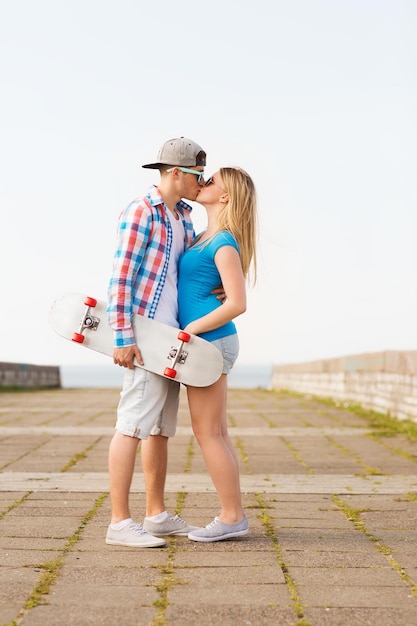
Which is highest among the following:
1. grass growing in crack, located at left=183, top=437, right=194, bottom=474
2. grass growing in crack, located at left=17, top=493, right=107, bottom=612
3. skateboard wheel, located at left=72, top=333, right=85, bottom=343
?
skateboard wheel, located at left=72, top=333, right=85, bottom=343

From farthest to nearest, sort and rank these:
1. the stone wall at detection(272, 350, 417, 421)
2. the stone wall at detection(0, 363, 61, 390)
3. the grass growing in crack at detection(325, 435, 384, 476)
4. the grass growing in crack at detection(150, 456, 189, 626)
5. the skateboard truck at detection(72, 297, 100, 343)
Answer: the stone wall at detection(0, 363, 61, 390), the stone wall at detection(272, 350, 417, 421), the grass growing in crack at detection(325, 435, 384, 476), the skateboard truck at detection(72, 297, 100, 343), the grass growing in crack at detection(150, 456, 189, 626)

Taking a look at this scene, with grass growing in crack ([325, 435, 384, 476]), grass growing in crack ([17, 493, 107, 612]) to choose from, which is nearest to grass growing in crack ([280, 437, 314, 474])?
grass growing in crack ([325, 435, 384, 476])

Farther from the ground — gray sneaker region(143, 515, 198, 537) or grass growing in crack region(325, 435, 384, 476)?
grass growing in crack region(325, 435, 384, 476)

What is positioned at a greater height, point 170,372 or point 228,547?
point 170,372

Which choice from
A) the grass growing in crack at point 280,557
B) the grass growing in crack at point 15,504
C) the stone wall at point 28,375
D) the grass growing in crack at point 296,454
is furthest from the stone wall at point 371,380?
the stone wall at point 28,375

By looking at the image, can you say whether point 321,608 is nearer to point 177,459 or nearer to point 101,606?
point 101,606

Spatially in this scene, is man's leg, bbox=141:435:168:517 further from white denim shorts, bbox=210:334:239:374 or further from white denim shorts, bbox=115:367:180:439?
white denim shorts, bbox=210:334:239:374

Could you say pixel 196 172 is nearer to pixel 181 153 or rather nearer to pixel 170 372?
pixel 181 153

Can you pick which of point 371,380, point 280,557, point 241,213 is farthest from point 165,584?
point 371,380

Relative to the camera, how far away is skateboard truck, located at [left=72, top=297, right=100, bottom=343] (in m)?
4.37

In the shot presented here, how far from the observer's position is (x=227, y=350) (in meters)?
4.46

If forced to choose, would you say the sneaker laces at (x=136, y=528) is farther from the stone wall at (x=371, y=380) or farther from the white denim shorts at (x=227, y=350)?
the stone wall at (x=371, y=380)

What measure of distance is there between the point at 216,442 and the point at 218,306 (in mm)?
633

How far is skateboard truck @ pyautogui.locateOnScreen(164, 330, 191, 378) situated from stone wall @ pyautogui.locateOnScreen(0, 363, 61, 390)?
18.4 m
